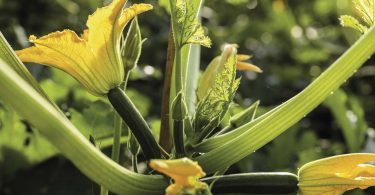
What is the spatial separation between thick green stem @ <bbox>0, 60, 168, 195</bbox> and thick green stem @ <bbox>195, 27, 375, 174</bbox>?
0.64 feet

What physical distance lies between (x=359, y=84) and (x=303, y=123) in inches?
19.4

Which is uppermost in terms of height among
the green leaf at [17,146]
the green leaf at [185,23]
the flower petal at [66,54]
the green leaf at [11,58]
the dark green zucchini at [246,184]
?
the green leaf at [17,146]

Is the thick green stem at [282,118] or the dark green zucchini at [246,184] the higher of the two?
the thick green stem at [282,118]

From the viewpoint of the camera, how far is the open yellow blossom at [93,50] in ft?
3.52

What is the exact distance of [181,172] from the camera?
2.88 feet

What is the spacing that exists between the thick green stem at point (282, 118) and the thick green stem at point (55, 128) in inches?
7.7

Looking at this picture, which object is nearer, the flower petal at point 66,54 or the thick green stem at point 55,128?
the thick green stem at point 55,128

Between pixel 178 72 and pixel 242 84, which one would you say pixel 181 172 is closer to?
pixel 178 72

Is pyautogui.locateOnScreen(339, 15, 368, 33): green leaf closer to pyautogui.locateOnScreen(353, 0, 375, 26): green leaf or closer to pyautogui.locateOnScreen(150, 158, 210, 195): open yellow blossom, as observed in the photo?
pyautogui.locateOnScreen(353, 0, 375, 26): green leaf

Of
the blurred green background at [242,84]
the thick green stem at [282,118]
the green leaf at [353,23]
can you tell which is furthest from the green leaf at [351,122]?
the thick green stem at [282,118]

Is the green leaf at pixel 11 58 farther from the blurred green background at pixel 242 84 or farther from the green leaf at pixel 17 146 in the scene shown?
the green leaf at pixel 17 146

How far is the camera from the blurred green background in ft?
5.96

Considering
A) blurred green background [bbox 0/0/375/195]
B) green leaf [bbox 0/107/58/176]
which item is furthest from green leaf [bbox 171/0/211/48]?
green leaf [bbox 0/107/58/176]

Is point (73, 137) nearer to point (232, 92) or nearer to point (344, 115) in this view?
point (232, 92)
